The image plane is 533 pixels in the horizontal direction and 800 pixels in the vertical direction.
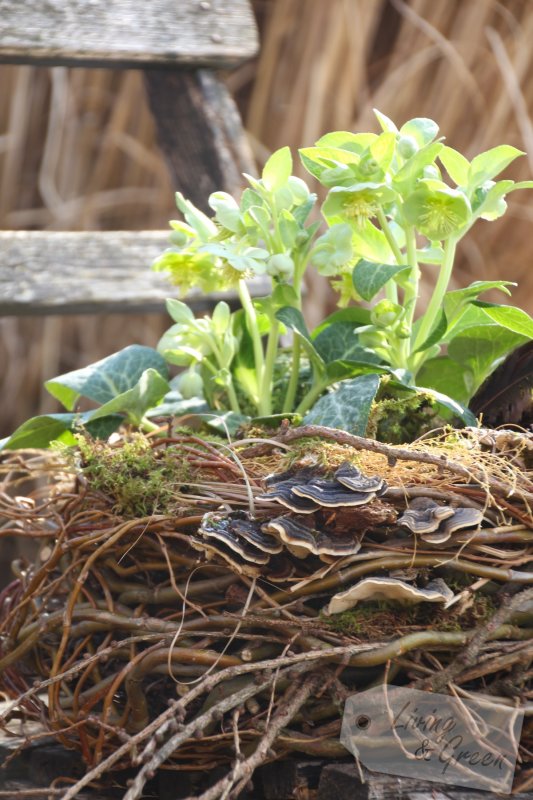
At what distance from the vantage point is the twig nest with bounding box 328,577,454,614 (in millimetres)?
616

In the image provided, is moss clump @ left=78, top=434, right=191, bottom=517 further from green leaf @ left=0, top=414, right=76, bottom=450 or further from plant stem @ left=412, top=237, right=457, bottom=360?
plant stem @ left=412, top=237, right=457, bottom=360

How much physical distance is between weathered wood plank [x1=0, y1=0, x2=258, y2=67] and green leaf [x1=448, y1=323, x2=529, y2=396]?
0.53 m

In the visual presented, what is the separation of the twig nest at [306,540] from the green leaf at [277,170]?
34 cm

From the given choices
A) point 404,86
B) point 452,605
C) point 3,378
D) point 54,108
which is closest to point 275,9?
point 404,86

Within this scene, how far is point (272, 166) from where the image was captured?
82 centimetres

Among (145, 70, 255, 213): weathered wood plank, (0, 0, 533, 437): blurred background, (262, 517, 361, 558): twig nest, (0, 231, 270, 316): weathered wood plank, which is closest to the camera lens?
(262, 517, 361, 558): twig nest

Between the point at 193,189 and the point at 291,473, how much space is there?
57cm

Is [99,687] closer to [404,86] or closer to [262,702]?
[262,702]

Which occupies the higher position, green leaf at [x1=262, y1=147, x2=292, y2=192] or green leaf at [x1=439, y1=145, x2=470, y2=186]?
green leaf at [x1=439, y1=145, x2=470, y2=186]

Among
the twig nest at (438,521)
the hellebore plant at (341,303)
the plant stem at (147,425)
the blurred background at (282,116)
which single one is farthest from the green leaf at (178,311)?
the blurred background at (282,116)

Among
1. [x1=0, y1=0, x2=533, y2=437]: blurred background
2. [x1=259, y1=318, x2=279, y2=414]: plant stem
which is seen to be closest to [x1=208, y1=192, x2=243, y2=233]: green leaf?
[x1=259, y1=318, x2=279, y2=414]: plant stem

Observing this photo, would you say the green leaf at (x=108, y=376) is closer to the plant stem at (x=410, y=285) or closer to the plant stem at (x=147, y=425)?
the plant stem at (x=147, y=425)

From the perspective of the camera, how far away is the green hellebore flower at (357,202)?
774 mm

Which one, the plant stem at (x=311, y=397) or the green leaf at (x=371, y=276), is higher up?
the green leaf at (x=371, y=276)
